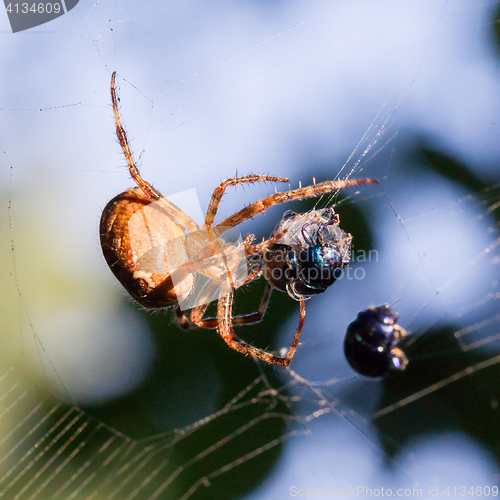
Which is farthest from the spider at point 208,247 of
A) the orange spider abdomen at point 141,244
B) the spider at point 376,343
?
the spider at point 376,343

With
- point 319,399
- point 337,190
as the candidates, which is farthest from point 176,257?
point 319,399

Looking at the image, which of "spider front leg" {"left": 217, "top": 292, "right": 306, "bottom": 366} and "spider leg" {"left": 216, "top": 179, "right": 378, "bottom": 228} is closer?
"spider leg" {"left": 216, "top": 179, "right": 378, "bottom": 228}

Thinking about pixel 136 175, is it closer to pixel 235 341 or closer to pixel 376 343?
pixel 235 341

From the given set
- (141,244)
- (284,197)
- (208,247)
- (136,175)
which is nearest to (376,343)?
(284,197)

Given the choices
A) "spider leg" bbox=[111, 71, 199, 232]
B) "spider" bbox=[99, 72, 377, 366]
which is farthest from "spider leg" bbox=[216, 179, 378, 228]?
"spider leg" bbox=[111, 71, 199, 232]

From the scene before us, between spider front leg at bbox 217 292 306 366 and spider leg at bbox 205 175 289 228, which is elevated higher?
spider leg at bbox 205 175 289 228

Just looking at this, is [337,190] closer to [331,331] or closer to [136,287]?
[331,331]

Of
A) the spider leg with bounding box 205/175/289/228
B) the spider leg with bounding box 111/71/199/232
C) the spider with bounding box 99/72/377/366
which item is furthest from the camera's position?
the spider leg with bounding box 111/71/199/232

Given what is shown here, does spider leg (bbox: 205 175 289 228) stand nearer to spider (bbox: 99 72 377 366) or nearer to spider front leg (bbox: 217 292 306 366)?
spider (bbox: 99 72 377 366)
